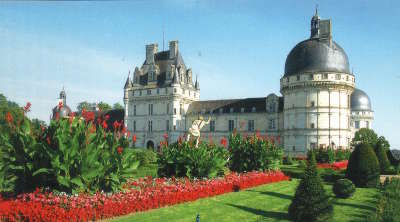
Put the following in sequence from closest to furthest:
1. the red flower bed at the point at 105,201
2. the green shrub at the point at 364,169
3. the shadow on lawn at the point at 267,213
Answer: the red flower bed at the point at 105,201 < the shadow on lawn at the point at 267,213 < the green shrub at the point at 364,169

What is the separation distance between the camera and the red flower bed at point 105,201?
11008mm

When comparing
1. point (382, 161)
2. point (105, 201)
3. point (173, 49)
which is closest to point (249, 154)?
point (382, 161)

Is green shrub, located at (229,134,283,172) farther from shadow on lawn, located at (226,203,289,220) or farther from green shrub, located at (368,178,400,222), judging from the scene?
shadow on lawn, located at (226,203,289,220)

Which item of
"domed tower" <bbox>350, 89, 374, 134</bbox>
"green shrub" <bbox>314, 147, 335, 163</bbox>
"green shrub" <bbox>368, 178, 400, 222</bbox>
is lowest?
"green shrub" <bbox>368, 178, 400, 222</bbox>

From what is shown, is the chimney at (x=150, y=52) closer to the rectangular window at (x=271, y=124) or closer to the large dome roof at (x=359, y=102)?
the rectangular window at (x=271, y=124)

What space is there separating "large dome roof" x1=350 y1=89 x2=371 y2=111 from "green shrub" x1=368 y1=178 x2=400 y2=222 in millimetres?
75514

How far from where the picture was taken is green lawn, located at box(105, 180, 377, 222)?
12.6 meters

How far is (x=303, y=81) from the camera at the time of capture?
51000 millimetres

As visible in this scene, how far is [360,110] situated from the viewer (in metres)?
92.1


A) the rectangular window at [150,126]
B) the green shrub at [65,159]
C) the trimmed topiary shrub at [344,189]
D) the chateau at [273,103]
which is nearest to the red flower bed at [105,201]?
the green shrub at [65,159]

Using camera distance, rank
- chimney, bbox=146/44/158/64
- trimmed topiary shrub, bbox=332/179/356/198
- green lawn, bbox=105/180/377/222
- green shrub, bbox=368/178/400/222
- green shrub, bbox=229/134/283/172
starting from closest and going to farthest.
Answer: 1. green shrub, bbox=368/178/400/222
2. green lawn, bbox=105/180/377/222
3. trimmed topiary shrub, bbox=332/179/356/198
4. green shrub, bbox=229/134/283/172
5. chimney, bbox=146/44/158/64

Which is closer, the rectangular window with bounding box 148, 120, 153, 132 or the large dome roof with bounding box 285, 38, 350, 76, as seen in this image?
the large dome roof with bounding box 285, 38, 350, 76

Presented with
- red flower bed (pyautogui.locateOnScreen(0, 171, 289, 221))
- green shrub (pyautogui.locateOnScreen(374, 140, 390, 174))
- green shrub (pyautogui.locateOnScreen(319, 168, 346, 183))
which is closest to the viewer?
red flower bed (pyautogui.locateOnScreen(0, 171, 289, 221))

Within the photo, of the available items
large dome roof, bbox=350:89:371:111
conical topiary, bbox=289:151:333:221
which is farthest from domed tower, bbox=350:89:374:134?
conical topiary, bbox=289:151:333:221
